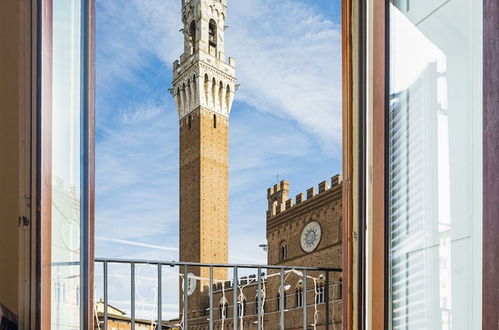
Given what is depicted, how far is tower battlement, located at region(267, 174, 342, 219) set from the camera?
68.0ft

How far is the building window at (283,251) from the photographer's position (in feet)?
74.8

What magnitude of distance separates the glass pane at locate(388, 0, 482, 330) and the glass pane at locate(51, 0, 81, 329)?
633mm

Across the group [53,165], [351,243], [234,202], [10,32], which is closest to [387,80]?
[351,243]

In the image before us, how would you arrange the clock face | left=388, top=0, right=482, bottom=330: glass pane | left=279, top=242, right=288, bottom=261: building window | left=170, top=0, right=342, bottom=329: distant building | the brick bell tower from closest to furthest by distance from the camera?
left=388, top=0, right=482, bottom=330: glass pane
the clock face
left=170, top=0, right=342, bottom=329: distant building
left=279, top=242, right=288, bottom=261: building window
the brick bell tower

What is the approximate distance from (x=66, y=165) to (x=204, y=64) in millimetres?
23354

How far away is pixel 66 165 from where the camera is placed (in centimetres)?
121

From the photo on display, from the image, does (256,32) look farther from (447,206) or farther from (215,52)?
(447,206)

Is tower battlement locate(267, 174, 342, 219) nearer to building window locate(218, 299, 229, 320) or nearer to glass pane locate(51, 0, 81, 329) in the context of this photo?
building window locate(218, 299, 229, 320)

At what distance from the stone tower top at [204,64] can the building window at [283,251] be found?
20.5 feet

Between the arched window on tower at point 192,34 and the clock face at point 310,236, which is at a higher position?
the arched window on tower at point 192,34

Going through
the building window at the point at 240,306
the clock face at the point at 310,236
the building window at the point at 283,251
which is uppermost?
the clock face at the point at 310,236

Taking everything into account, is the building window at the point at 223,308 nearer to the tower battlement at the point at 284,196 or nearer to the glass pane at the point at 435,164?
the glass pane at the point at 435,164

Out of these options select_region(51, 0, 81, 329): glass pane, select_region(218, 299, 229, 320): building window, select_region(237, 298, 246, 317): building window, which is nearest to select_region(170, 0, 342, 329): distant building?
select_region(218, 299, 229, 320): building window

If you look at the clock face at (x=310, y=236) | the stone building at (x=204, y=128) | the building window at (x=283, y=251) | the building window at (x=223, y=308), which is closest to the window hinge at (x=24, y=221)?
the building window at (x=223, y=308)
